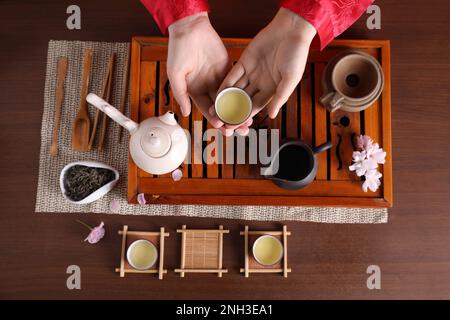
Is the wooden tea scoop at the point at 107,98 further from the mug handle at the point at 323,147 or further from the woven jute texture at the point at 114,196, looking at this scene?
the mug handle at the point at 323,147

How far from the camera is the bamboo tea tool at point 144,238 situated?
1.30 m

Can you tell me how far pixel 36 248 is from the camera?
1.34 meters

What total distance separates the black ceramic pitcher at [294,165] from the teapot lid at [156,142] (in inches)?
12.1

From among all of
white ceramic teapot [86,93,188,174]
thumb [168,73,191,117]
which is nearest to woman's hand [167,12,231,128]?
thumb [168,73,191,117]

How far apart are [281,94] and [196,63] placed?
277mm

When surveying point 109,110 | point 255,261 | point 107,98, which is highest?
point 107,98

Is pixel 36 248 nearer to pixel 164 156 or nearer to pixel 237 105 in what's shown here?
pixel 164 156

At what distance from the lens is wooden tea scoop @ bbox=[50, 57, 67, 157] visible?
1342mm

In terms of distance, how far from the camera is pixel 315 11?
1.10 meters

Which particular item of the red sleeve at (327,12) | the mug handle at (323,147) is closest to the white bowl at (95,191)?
the mug handle at (323,147)

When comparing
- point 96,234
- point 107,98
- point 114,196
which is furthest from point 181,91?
point 96,234

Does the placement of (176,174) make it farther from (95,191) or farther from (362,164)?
(362,164)

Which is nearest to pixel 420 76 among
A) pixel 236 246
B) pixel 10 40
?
pixel 236 246

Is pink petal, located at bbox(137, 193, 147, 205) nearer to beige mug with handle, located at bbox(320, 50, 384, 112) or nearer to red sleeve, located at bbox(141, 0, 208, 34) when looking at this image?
red sleeve, located at bbox(141, 0, 208, 34)
